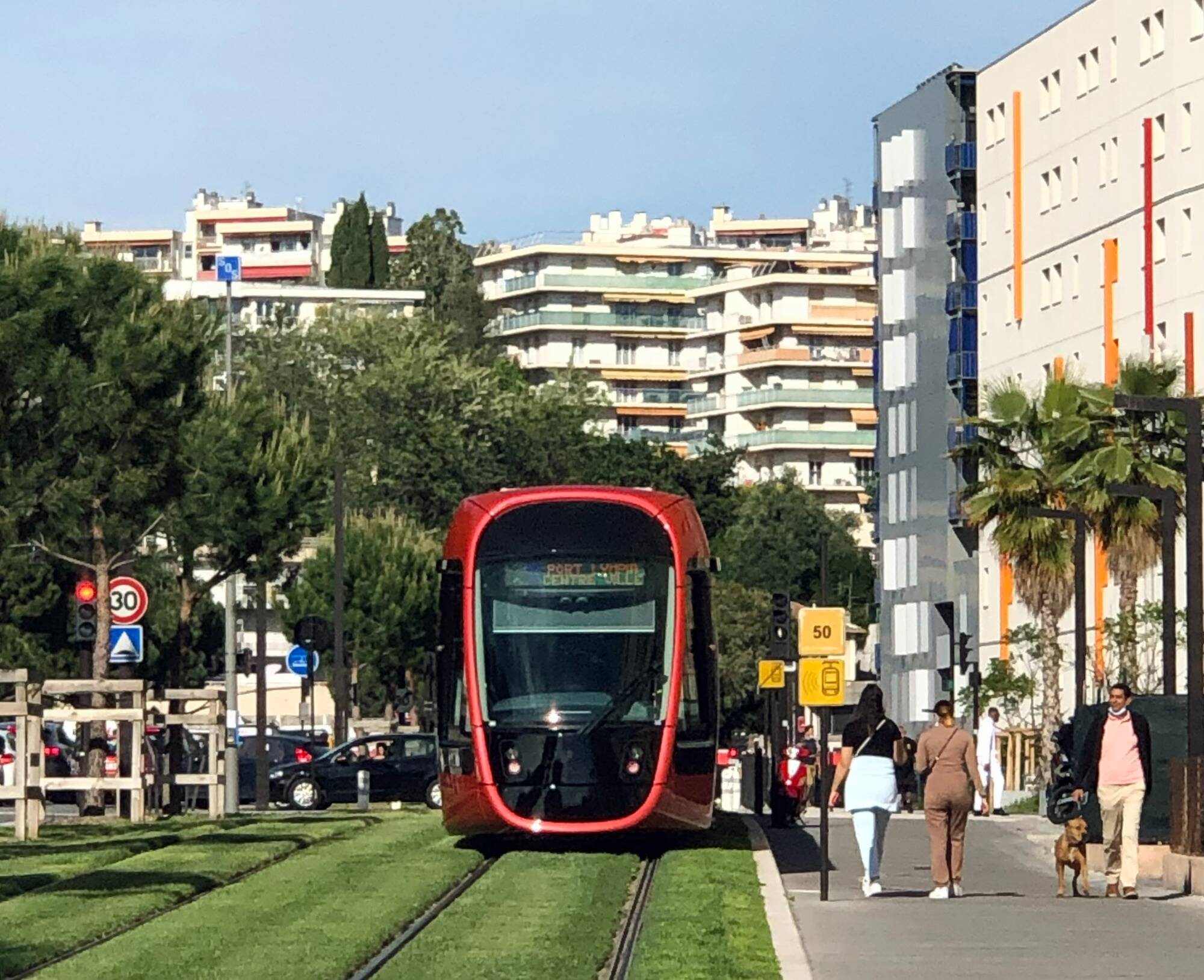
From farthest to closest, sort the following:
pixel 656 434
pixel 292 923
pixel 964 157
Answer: pixel 656 434, pixel 964 157, pixel 292 923

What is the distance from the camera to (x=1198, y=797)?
25.2m

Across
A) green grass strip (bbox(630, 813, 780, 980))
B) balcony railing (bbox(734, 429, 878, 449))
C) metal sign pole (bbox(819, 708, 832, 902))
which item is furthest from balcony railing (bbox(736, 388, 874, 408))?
metal sign pole (bbox(819, 708, 832, 902))

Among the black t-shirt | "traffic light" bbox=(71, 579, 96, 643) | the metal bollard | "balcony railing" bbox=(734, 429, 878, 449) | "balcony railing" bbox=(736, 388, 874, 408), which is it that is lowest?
the metal bollard

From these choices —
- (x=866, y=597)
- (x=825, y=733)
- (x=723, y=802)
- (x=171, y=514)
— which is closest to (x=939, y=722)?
(x=825, y=733)

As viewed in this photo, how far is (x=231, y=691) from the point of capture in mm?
70875

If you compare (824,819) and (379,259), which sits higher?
(379,259)

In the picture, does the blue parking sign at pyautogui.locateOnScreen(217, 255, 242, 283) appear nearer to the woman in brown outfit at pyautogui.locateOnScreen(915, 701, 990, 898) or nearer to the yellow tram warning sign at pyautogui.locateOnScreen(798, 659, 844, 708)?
the yellow tram warning sign at pyautogui.locateOnScreen(798, 659, 844, 708)

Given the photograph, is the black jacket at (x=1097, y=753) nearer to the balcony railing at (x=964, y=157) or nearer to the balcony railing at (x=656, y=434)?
the balcony railing at (x=964, y=157)

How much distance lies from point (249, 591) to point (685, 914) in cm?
7545

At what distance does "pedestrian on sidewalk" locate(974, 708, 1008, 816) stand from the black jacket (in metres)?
23.0

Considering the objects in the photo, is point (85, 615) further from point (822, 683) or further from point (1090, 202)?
point (1090, 202)

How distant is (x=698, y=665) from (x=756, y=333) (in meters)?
165

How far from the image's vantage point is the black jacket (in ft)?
84.3

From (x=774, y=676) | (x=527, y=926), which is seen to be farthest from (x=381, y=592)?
(x=527, y=926)
